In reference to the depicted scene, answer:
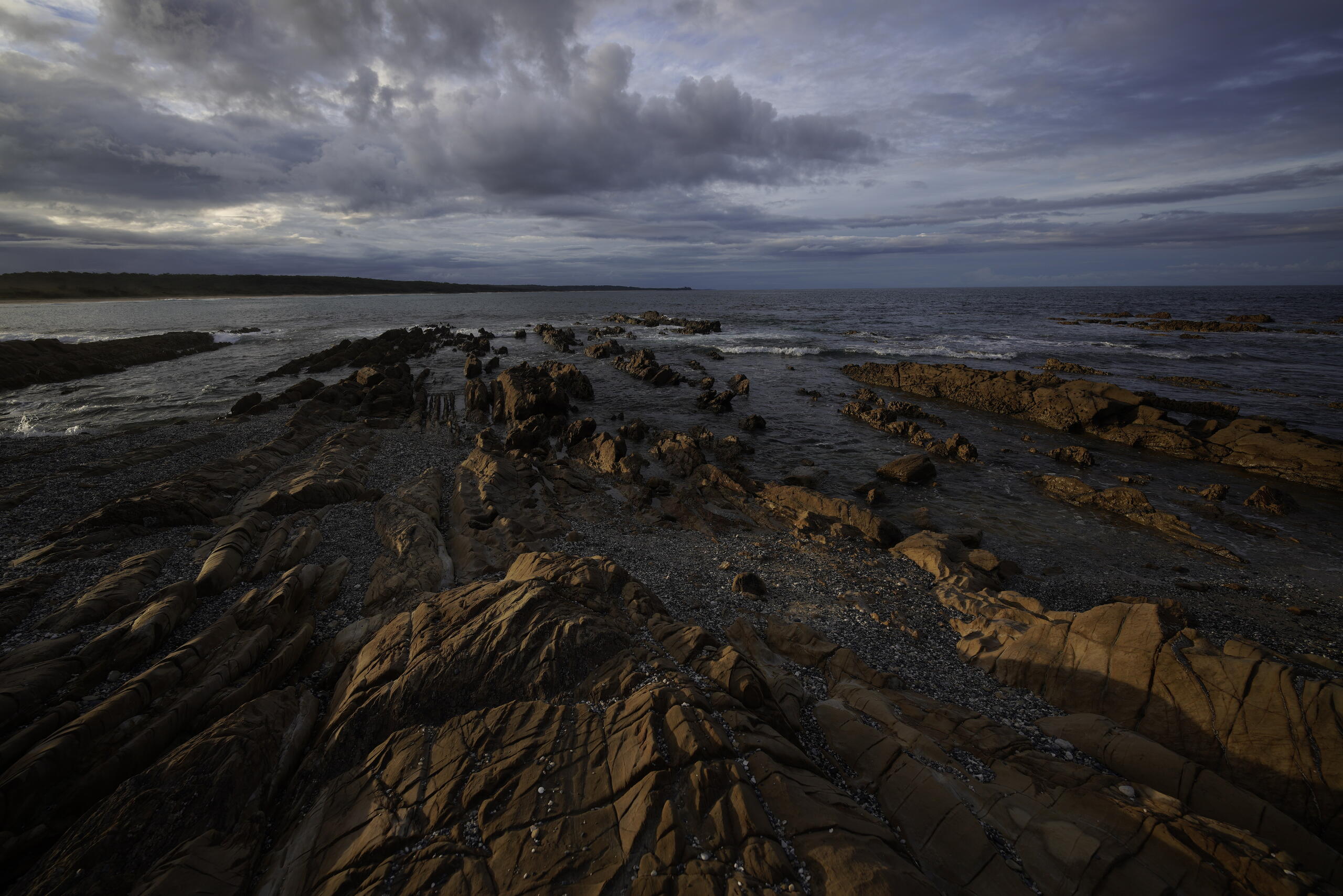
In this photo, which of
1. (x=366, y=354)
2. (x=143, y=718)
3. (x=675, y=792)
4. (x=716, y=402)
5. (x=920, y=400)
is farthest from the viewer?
(x=366, y=354)

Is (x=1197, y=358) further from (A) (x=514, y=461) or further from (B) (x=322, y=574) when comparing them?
(B) (x=322, y=574)

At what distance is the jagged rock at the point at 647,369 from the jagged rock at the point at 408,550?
27.5 meters

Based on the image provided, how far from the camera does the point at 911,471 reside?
21.0m

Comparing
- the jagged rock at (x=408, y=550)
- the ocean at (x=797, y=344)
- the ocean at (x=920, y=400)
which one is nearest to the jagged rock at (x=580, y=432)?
the ocean at (x=920, y=400)

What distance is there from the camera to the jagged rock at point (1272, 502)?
57.9 ft

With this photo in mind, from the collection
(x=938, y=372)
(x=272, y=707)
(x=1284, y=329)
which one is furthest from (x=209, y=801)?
(x=1284, y=329)

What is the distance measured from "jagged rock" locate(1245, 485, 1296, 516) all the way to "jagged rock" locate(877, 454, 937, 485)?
10.6 metres

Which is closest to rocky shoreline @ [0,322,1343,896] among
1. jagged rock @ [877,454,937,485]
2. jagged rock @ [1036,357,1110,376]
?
jagged rock @ [877,454,937,485]

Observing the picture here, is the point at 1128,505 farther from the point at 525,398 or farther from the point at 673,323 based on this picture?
the point at 673,323

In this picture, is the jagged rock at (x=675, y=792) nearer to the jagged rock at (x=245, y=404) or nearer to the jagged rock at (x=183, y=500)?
the jagged rock at (x=183, y=500)

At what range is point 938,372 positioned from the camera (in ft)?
124

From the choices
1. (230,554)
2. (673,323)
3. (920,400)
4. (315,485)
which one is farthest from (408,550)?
(673,323)

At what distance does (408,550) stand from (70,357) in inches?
2198

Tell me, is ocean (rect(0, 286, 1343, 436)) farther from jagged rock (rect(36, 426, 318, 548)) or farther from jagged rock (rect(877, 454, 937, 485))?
jagged rock (rect(877, 454, 937, 485))
